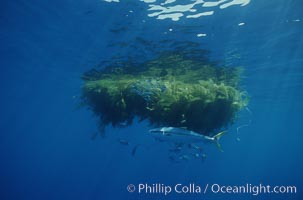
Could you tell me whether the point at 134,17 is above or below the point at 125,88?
above

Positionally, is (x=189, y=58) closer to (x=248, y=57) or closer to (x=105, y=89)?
(x=248, y=57)

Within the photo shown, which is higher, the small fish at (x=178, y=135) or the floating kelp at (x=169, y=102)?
the small fish at (x=178, y=135)

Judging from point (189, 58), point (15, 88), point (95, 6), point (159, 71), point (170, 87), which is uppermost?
point (95, 6)

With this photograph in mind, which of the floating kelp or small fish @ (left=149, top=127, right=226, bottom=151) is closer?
small fish @ (left=149, top=127, right=226, bottom=151)

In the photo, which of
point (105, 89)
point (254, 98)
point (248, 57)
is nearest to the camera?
point (105, 89)

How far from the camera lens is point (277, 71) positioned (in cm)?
2580

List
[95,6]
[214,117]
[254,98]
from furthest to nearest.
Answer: [254,98] → [95,6] → [214,117]

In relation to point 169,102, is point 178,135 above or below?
above

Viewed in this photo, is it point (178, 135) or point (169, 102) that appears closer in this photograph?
point (178, 135)

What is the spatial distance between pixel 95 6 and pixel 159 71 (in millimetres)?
8503

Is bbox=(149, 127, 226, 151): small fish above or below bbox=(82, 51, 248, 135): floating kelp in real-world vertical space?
above

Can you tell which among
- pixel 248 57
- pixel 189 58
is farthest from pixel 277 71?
pixel 189 58

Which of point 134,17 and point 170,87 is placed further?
point 134,17

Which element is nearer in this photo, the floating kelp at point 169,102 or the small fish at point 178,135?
the small fish at point 178,135
